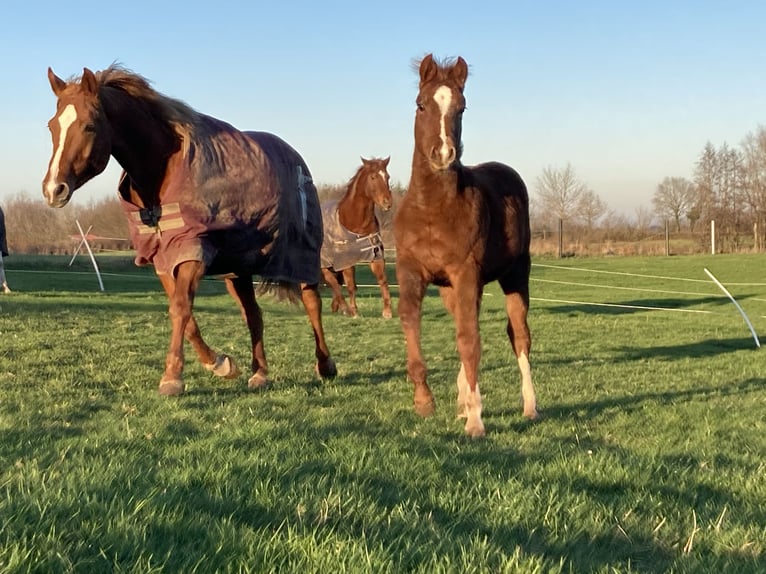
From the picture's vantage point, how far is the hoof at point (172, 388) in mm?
5547

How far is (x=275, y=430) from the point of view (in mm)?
4156

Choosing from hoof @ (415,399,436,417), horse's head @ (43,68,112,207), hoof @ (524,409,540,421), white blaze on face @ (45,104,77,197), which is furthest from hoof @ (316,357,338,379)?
white blaze on face @ (45,104,77,197)

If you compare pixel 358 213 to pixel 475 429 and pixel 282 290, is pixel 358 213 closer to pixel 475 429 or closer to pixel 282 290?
pixel 282 290

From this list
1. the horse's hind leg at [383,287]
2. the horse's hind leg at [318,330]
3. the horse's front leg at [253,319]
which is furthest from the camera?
the horse's hind leg at [383,287]

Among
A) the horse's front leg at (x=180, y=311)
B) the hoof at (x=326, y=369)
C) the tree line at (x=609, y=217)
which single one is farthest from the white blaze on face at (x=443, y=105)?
the tree line at (x=609, y=217)

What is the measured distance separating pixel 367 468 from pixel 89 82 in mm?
3581

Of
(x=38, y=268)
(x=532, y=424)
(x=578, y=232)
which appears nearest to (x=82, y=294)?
(x=38, y=268)

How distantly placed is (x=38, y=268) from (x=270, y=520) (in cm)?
3009

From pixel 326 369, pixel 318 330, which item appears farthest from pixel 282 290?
pixel 326 369

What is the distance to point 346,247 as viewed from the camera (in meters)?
15.5

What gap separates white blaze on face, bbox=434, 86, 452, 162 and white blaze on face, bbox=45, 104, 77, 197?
101 inches

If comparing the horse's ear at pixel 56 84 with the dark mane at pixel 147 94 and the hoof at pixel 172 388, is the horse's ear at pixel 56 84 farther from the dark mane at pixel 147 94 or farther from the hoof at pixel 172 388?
the hoof at pixel 172 388

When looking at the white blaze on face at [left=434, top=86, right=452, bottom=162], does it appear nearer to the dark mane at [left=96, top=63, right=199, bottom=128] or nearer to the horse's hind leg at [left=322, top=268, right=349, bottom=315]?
the dark mane at [left=96, top=63, right=199, bottom=128]

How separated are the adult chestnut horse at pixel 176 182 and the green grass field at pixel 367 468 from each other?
3.27ft
